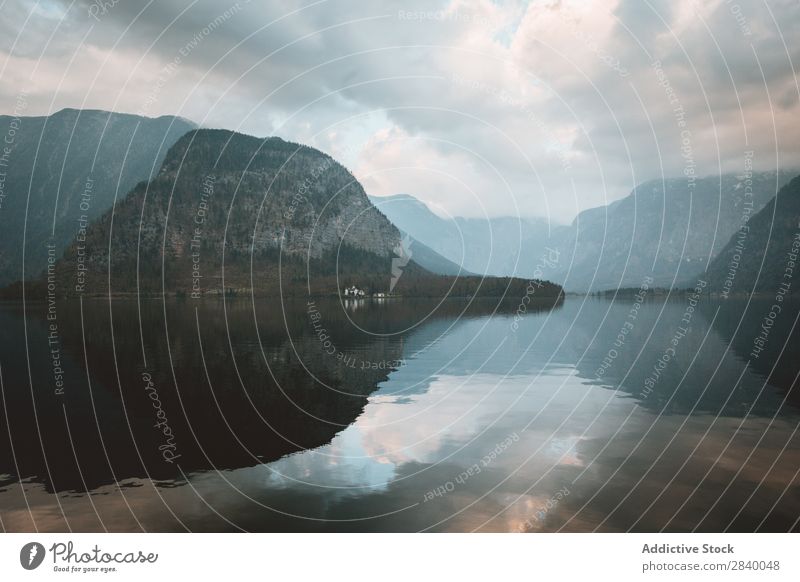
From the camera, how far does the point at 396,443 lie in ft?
103

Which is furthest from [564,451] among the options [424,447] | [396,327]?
[396,327]

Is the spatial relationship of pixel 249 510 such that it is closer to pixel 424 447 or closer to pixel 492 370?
pixel 424 447

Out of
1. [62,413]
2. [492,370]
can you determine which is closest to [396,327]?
[492,370]

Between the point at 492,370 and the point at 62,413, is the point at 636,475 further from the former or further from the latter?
the point at 62,413

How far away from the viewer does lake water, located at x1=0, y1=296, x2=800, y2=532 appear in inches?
870

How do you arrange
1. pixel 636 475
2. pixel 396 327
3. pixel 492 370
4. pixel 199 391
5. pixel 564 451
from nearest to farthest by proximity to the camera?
pixel 636 475, pixel 564 451, pixel 199 391, pixel 492 370, pixel 396 327

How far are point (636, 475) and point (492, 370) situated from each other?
30767 millimetres

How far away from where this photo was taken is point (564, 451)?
30.0m

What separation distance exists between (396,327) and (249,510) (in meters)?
87.0

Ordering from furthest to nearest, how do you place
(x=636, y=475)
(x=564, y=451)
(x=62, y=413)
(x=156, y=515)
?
(x=62, y=413) < (x=564, y=451) < (x=636, y=475) < (x=156, y=515)

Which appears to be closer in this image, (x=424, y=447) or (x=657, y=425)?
(x=424, y=447)

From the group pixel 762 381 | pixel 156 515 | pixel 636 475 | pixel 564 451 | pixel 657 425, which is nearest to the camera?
pixel 156 515

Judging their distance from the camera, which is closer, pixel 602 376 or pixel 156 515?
pixel 156 515

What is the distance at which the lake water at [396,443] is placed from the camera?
22.1 meters
